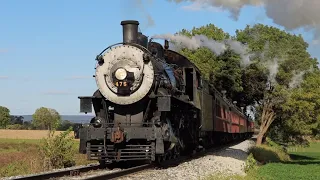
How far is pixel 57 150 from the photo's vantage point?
16719 millimetres

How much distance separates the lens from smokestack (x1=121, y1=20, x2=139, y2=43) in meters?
15.4

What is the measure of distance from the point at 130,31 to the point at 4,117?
392 ft

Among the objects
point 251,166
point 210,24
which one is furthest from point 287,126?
point 251,166

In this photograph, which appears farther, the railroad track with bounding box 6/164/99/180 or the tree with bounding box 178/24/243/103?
the tree with bounding box 178/24/243/103

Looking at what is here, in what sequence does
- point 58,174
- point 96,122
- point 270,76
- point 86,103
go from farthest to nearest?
point 270,76, point 86,103, point 96,122, point 58,174

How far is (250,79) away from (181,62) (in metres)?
27.7

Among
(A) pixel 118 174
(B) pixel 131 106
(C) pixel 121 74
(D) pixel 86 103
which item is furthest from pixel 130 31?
(A) pixel 118 174

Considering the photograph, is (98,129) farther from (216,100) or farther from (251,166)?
(216,100)

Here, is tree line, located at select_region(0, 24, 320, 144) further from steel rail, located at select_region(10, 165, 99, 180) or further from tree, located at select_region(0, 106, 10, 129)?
tree, located at select_region(0, 106, 10, 129)

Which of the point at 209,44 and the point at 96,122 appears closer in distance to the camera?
the point at 96,122

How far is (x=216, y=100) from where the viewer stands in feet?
79.5

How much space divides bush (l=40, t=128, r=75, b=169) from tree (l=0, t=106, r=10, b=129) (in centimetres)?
11111

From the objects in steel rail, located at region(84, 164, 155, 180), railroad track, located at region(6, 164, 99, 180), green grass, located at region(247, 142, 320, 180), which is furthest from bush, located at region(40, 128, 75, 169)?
green grass, located at region(247, 142, 320, 180)

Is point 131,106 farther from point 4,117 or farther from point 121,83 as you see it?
point 4,117
